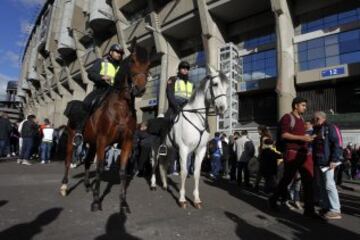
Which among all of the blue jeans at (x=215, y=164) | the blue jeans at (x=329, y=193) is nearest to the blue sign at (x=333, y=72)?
the blue jeans at (x=215, y=164)

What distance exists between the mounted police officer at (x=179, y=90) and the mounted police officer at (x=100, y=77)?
1272 mm

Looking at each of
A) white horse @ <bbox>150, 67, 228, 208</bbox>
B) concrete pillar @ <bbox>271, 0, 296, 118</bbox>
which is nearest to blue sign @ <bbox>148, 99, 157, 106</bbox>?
concrete pillar @ <bbox>271, 0, 296, 118</bbox>

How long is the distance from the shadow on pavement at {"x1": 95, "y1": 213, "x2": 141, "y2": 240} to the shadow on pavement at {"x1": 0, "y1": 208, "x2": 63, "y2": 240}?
0.76 metres

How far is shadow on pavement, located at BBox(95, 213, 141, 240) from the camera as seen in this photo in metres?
3.60

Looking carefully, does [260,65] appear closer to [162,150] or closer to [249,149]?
[249,149]

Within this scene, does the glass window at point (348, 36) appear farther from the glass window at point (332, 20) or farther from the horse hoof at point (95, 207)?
the horse hoof at point (95, 207)

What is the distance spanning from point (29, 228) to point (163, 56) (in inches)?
1094

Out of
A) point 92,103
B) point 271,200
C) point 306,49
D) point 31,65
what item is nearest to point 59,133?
point 92,103

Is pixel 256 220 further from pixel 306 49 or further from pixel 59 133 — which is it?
pixel 306 49

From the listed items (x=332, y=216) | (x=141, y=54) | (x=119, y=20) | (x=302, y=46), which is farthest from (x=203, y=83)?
(x=119, y=20)

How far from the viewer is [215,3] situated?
24.9 meters

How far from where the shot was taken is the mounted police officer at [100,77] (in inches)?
231

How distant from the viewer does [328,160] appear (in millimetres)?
5703

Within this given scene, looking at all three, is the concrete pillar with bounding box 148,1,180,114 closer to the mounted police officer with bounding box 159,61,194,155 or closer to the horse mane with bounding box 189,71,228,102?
the mounted police officer with bounding box 159,61,194,155
